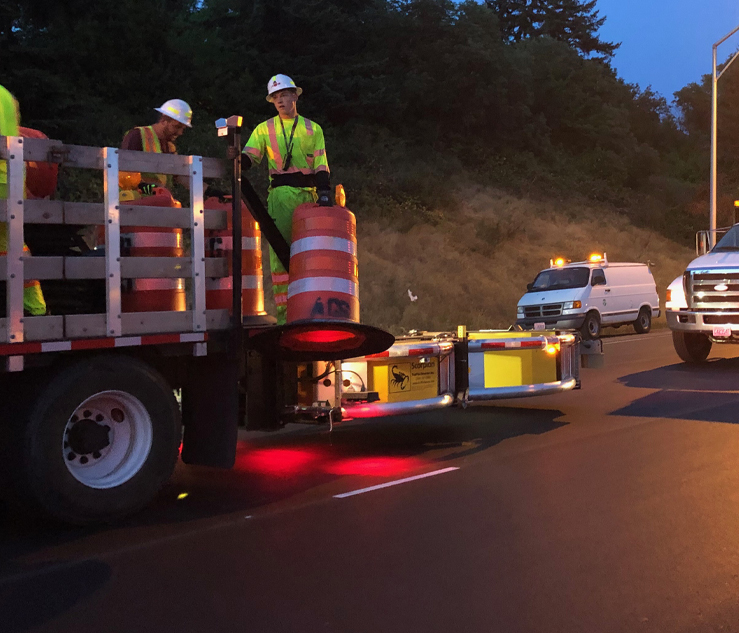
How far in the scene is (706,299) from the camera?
14.6m

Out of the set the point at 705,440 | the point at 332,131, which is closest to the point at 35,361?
the point at 705,440

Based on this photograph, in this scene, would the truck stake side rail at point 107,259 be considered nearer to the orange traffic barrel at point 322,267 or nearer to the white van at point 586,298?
the orange traffic barrel at point 322,267

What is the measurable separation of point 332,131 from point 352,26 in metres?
4.16

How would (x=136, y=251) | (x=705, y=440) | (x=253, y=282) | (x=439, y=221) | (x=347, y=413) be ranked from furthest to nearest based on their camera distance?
(x=439, y=221) → (x=705, y=440) → (x=347, y=413) → (x=253, y=282) → (x=136, y=251)

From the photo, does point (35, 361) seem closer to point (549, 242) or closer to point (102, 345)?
point (102, 345)

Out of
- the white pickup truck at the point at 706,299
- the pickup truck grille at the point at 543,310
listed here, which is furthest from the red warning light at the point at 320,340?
the pickup truck grille at the point at 543,310

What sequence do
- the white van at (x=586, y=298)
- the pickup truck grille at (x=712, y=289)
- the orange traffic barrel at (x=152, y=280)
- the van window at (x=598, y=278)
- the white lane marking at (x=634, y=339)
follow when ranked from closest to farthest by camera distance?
1. the orange traffic barrel at (x=152, y=280)
2. the pickup truck grille at (x=712, y=289)
3. the white lane marking at (x=634, y=339)
4. the white van at (x=586, y=298)
5. the van window at (x=598, y=278)

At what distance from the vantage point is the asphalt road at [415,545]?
428 cm

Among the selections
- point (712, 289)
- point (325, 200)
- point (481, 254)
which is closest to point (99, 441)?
point (325, 200)

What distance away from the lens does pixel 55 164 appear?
571 cm

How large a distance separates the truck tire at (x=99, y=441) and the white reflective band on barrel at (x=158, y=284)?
0.49 m

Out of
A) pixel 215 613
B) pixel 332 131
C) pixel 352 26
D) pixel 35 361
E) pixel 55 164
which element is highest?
pixel 352 26

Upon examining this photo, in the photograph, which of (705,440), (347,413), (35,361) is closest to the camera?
(35,361)

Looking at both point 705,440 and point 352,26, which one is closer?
point 705,440
